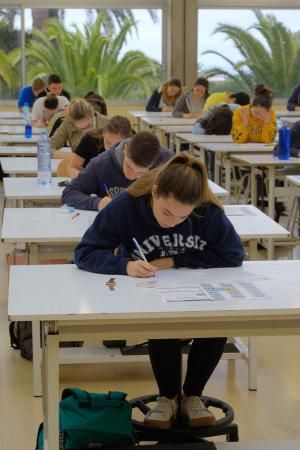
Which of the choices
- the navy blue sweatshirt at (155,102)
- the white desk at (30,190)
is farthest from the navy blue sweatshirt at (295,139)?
the navy blue sweatshirt at (155,102)

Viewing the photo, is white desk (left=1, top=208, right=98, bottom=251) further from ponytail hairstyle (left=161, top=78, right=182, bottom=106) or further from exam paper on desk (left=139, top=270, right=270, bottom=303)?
ponytail hairstyle (left=161, top=78, right=182, bottom=106)

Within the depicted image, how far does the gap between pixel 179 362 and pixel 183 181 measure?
0.68 metres

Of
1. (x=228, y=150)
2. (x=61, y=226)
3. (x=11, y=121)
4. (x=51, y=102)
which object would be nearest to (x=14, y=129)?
(x=51, y=102)

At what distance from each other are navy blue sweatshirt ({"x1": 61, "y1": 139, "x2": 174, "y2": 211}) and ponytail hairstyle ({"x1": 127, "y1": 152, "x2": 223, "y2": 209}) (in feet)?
4.89

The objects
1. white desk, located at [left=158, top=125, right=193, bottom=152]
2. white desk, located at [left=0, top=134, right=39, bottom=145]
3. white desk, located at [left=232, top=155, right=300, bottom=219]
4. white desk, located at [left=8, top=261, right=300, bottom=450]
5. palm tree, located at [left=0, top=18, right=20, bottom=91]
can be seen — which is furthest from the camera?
palm tree, located at [left=0, top=18, right=20, bottom=91]

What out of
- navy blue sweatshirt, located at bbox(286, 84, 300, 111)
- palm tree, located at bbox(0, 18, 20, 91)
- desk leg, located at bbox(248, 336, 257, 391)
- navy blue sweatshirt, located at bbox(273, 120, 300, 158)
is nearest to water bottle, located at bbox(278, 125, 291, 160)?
navy blue sweatshirt, located at bbox(273, 120, 300, 158)

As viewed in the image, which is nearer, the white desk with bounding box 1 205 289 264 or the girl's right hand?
the girl's right hand

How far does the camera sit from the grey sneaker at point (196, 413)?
3232 millimetres

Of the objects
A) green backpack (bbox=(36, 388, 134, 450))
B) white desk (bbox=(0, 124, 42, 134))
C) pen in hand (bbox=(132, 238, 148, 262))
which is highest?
white desk (bbox=(0, 124, 42, 134))

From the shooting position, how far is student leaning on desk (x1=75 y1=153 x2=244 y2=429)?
3.21 metres

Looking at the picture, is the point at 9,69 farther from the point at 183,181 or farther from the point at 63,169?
the point at 183,181

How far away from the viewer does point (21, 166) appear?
668cm

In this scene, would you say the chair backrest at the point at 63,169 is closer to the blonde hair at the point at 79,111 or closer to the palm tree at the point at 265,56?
the blonde hair at the point at 79,111

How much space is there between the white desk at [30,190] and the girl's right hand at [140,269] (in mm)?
2137
